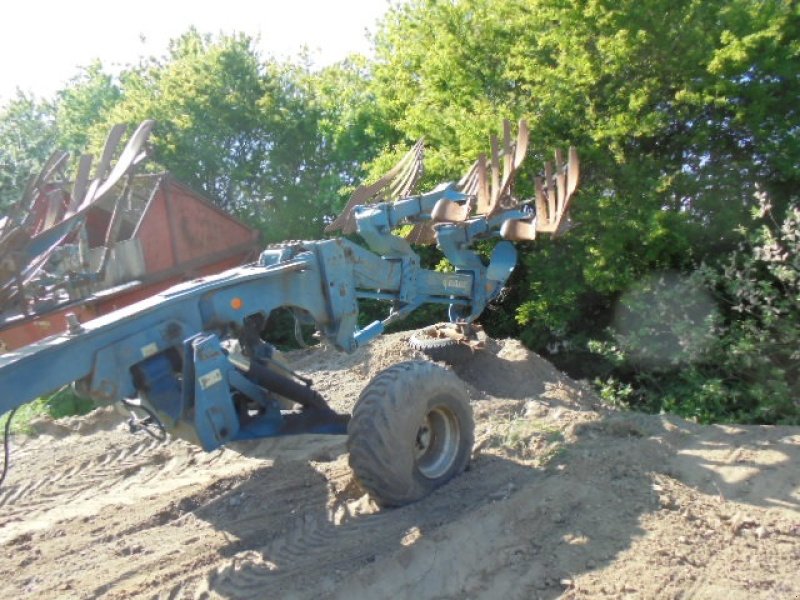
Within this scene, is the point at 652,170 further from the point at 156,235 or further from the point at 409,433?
the point at 156,235

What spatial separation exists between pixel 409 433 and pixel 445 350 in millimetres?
3351

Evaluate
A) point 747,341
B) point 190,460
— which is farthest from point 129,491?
point 747,341

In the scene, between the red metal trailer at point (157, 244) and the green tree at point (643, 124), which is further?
the green tree at point (643, 124)

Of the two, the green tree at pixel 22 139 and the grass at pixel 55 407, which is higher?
the green tree at pixel 22 139

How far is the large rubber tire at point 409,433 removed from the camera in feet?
14.7

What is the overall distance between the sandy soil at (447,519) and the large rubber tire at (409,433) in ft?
0.53

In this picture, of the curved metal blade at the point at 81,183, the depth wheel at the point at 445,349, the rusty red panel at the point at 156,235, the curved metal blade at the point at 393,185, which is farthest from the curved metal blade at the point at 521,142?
the rusty red panel at the point at 156,235

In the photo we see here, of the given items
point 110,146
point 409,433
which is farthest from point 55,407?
point 409,433

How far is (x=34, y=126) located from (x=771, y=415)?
2793 cm

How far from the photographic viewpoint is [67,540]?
4.77m

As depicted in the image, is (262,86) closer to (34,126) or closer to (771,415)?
(771,415)

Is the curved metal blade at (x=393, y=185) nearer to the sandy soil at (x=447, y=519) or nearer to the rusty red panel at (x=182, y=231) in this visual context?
the sandy soil at (x=447, y=519)

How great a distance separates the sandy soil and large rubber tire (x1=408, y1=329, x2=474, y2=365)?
1.22 meters

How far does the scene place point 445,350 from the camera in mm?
7922
